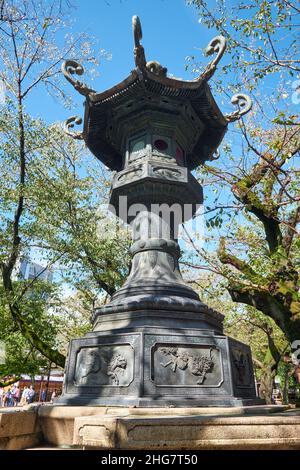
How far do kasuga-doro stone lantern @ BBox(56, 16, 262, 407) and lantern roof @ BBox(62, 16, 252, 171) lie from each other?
2cm

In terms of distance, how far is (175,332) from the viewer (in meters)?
4.29

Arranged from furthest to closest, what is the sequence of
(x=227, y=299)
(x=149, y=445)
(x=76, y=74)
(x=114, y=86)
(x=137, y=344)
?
(x=227, y=299), (x=76, y=74), (x=114, y=86), (x=137, y=344), (x=149, y=445)

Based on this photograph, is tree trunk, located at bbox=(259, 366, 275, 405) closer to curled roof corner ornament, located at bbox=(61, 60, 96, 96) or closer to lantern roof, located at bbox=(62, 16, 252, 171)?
lantern roof, located at bbox=(62, 16, 252, 171)

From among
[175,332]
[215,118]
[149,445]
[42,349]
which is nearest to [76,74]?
[215,118]

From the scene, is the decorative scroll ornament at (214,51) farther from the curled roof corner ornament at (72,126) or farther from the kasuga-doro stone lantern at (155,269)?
the curled roof corner ornament at (72,126)

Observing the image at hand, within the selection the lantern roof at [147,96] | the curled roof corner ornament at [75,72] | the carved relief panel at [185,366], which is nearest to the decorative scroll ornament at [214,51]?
the lantern roof at [147,96]

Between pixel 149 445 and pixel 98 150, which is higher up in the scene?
pixel 98 150

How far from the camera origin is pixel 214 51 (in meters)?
6.51

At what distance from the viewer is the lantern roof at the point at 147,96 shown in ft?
20.1

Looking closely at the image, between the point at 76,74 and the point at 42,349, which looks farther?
the point at 42,349

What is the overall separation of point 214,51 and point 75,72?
2.80 m

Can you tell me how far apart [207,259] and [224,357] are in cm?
703

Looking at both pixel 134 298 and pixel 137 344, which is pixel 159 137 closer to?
pixel 134 298

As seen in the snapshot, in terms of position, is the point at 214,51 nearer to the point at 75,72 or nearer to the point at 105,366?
the point at 75,72
